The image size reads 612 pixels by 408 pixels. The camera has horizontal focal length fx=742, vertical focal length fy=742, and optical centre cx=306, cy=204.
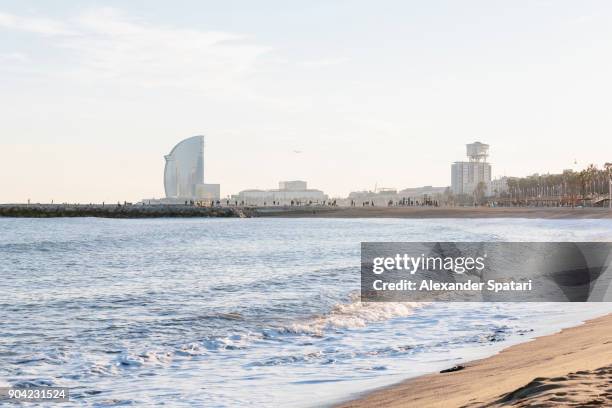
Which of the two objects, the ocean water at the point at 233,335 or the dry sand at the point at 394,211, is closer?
the ocean water at the point at 233,335

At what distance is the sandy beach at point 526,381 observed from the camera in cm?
600

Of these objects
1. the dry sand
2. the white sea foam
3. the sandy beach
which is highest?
the dry sand

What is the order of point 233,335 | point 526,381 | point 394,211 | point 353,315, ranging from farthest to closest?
point 394,211 → point 353,315 → point 233,335 → point 526,381

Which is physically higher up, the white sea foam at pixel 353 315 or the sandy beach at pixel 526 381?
the sandy beach at pixel 526 381

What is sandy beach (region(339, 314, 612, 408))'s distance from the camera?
600 centimetres

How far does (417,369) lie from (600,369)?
3.10 m

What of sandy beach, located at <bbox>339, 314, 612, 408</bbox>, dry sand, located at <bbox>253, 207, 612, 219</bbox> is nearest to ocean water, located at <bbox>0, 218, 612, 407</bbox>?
sandy beach, located at <bbox>339, 314, 612, 408</bbox>

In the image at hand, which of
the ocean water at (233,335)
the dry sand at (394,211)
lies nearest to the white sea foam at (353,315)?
the ocean water at (233,335)

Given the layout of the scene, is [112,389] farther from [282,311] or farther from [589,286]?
[589,286]

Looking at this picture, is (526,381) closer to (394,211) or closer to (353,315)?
(353,315)

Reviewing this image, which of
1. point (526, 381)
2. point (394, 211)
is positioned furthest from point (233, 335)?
point (394, 211)

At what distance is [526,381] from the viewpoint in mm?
7250

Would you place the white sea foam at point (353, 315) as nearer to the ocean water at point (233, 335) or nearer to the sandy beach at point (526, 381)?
the ocean water at point (233, 335)

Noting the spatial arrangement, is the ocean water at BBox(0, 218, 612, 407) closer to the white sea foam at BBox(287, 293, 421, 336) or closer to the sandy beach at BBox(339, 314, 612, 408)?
the white sea foam at BBox(287, 293, 421, 336)
